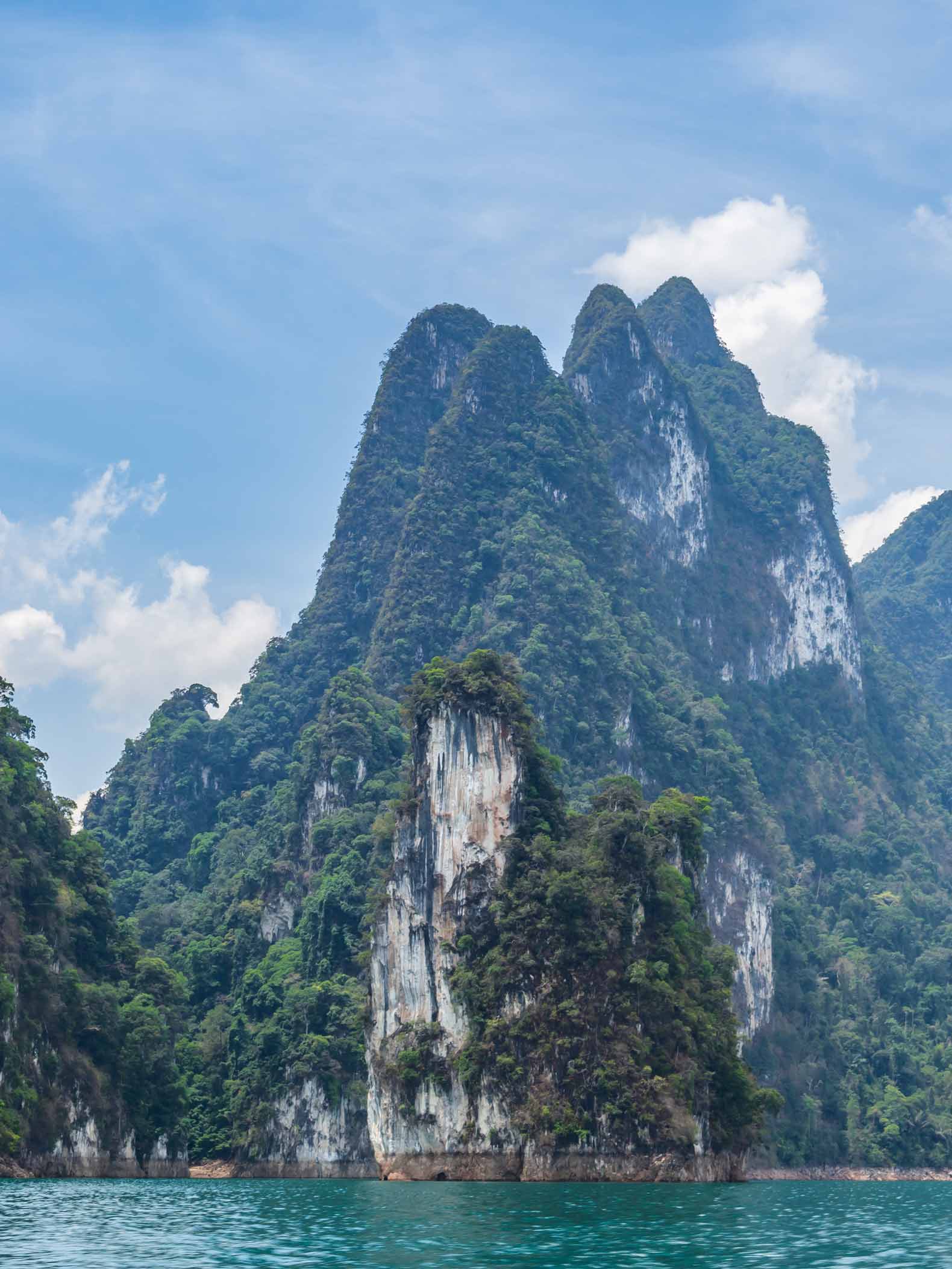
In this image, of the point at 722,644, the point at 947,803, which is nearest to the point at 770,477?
the point at 722,644

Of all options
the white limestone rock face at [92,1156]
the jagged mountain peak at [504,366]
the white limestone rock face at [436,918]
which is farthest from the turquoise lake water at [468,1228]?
the jagged mountain peak at [504,366]

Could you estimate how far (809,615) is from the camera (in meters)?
149

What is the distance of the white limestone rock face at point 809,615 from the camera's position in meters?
146

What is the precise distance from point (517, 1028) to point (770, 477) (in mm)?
99724

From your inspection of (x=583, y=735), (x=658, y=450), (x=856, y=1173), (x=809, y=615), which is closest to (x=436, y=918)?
(x=856, y=1173)

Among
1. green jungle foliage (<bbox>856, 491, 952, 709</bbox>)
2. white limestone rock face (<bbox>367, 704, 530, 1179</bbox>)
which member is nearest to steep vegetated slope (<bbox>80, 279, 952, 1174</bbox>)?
white limestone rock face (<bbox>367, 704, 530, 1179</bbox>)

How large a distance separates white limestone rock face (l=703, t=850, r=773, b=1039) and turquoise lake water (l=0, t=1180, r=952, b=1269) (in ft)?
153

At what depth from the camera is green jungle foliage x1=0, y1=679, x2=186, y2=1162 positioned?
207 feet

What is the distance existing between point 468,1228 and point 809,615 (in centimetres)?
11662

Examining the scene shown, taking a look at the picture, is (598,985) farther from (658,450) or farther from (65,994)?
(658,450)

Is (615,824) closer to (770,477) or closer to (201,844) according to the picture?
(201,844)

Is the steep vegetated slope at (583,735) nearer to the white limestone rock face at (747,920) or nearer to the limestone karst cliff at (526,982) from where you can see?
the white limestone rock face at (747,920)

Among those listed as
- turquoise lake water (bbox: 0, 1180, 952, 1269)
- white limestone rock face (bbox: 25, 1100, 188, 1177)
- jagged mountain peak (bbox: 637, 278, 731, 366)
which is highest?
jagged mountain peak (bbox: 637, 278, 731, 366)

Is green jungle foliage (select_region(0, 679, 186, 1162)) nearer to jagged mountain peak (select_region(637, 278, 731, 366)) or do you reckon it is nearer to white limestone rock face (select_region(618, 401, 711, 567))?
white limestone rock face (select_region(618, 401, 711, 567))
